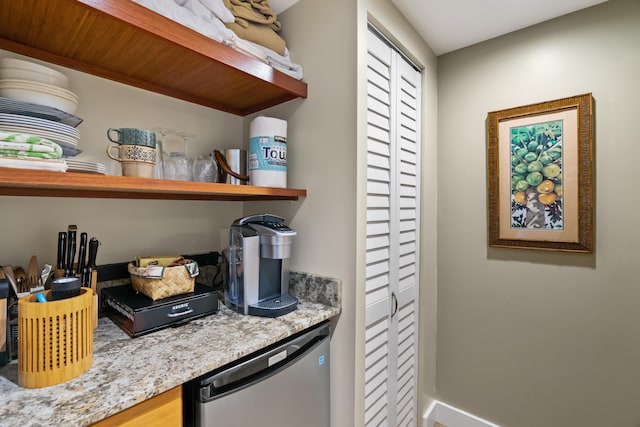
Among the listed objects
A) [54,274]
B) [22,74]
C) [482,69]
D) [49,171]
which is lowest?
[54,274]

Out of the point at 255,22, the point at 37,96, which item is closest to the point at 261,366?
the point at 37,96

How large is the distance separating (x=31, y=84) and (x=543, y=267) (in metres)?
2.19

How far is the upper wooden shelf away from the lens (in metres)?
0.83

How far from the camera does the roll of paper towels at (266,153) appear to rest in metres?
1.27

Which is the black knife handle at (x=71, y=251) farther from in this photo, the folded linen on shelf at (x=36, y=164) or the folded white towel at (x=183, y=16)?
the folded white towel at (x=183, y=16)

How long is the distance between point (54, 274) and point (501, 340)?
2076 mm

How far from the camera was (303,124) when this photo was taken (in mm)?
1382

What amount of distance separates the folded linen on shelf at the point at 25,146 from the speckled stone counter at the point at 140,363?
54 cm

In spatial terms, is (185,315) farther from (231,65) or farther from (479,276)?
(479,276)

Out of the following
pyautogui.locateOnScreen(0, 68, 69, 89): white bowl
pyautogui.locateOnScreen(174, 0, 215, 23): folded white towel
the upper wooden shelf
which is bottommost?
pyautogui.locateOnScreen(0, 68, 69, 89): white bowl

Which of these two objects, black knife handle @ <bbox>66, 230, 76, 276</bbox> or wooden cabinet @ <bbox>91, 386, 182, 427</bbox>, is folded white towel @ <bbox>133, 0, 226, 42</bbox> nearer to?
black knife handle @ <bbox>66, 230, 76, 276</bbox>

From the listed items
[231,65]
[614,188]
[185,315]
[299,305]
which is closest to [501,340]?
[614,188]

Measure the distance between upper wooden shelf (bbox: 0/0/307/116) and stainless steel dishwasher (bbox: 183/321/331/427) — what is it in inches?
39.1

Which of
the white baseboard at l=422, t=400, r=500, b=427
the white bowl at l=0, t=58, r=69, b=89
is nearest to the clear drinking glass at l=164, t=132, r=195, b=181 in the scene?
the white bowl at l=0, t=58, r=69, b=89
